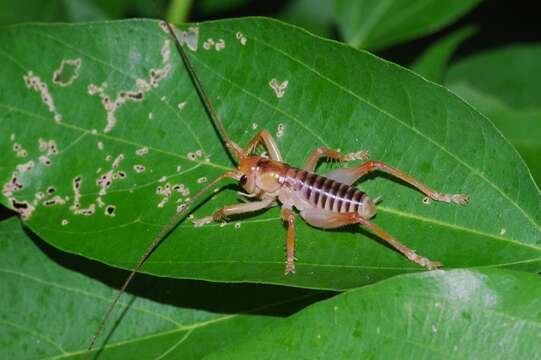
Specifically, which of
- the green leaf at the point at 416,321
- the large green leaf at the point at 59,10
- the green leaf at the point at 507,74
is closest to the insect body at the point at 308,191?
the green leaf at the point at 416,321

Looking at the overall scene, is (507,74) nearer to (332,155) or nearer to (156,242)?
(332,155)

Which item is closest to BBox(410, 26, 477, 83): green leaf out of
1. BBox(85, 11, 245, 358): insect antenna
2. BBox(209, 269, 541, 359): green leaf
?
BBox(85, 11, 245, 358): insect antenna

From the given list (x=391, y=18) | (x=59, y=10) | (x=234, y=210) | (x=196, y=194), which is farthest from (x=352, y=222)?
(x=59, y=10)

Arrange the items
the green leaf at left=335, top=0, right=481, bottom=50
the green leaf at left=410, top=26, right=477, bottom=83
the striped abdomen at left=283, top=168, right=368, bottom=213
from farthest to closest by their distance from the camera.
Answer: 1. the green leaf at left=410, top=26, right=477, bottom=83
2. the green leaf at left=335, top=0, right=481, bottom=50
3. the striped abdomen at left=283, top=168, right=368, bottom=213

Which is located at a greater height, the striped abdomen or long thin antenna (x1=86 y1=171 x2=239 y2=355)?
the striped abdomen

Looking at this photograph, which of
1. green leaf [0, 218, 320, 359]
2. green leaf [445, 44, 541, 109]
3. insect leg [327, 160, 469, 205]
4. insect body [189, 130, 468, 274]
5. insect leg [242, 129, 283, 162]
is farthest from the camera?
green leaf [445, 44, 541, 109]

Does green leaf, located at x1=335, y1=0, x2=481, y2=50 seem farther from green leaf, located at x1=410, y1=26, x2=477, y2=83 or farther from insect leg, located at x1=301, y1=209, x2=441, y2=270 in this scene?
insect leg, located at x1=301, y1=209, x2=441, y2=270
